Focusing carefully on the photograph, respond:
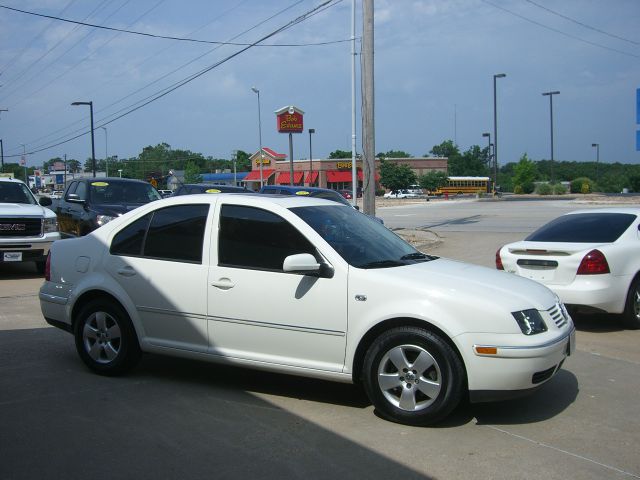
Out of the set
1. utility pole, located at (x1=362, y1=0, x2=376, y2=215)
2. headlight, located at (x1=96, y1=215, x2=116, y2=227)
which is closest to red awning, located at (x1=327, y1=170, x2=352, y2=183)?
utility pole, located at (x1=362, y1=0, x2=376, y2=215)

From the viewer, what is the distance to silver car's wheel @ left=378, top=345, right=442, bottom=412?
15.3 feet

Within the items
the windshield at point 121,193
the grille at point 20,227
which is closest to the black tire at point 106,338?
the grille at point 20,227

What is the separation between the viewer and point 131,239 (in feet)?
19.6

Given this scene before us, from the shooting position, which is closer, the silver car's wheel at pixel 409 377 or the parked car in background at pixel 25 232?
the silver car's wheel at pixel 409 377

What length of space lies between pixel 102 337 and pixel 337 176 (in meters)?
86.3

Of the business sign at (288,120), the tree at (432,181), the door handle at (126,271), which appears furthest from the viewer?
the tree at (432,181)

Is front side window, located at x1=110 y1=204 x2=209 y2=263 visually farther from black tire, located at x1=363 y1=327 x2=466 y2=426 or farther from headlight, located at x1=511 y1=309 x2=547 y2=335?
headlight, located at x1=511 y1=309 x2=547 y2=335

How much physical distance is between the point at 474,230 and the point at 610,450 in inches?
767

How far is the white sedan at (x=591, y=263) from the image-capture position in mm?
7738

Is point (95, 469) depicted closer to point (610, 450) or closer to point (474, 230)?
point (610, 450)

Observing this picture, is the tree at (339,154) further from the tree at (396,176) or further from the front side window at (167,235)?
the front side window at (167,235)

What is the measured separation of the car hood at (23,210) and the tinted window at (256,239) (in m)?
8.43

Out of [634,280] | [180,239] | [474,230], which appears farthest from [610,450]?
[474,230]

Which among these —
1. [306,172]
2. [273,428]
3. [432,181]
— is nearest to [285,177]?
[306,172]
